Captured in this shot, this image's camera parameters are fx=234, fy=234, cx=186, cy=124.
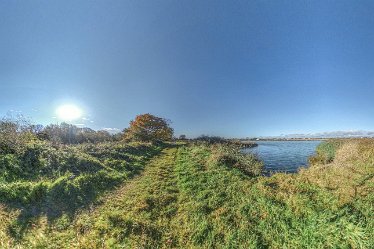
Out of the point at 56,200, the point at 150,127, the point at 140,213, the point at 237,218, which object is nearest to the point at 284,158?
the point at 237,218

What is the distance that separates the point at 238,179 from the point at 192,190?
12.0ft

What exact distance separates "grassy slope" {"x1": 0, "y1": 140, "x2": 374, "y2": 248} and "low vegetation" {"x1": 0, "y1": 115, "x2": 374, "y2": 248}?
Answer: 4 cm

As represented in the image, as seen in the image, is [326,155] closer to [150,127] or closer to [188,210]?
[188,210]

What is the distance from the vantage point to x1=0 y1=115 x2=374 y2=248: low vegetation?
911 centimetres

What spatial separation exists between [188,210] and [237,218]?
275 cm

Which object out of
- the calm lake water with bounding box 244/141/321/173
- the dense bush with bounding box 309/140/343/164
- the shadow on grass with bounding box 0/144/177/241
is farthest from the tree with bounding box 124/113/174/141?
the shadow on grass with bounding box 0/144/177/241

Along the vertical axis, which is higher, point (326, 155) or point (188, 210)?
point (326, 155)

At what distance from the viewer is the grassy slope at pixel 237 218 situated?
8812mm

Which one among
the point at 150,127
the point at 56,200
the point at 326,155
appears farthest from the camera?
the point at 150,127

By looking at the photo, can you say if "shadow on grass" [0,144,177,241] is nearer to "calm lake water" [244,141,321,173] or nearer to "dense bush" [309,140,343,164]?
"calm lake water" [244,141,321,173]

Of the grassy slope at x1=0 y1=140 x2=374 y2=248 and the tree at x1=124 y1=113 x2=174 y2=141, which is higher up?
the tree at x1=124 y1=113 x2=174 y2=141

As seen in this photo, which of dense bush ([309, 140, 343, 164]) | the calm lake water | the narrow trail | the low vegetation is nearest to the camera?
the low vegetation

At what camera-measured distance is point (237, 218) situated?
11125 mm

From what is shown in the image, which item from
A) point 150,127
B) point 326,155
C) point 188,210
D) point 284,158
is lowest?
point 188,210
